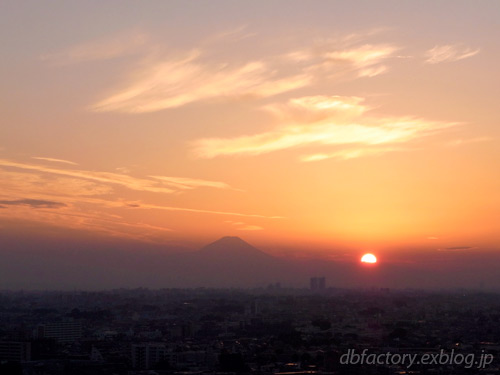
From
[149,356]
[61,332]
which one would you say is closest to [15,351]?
[149,356]

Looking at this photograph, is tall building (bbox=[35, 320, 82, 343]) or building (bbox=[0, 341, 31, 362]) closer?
building (bbox=[0, 341, 31, 362])

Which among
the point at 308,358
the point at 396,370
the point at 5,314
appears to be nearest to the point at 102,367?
the point at 308,358

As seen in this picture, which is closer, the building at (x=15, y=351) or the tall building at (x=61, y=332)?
the building at (x=15, y=351)

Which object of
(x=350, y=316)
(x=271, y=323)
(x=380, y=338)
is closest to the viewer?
(x=380, y=338)

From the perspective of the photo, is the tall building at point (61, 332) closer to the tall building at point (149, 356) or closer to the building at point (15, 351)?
the building at point (15, 351)

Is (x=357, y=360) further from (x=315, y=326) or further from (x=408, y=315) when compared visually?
(x=408, y=315)

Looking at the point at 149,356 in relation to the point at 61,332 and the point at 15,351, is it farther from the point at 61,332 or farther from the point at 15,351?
the point at 61,332

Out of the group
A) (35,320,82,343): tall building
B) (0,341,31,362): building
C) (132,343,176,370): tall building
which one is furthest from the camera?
(35,320,82,343): tall building

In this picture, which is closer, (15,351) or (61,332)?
(15,351)

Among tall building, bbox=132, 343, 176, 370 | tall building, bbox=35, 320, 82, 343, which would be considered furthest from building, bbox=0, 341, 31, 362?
tall building, bbox=35, 320, 82, 343

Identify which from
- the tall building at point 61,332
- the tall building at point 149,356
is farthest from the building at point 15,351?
the tall building at point 61,332

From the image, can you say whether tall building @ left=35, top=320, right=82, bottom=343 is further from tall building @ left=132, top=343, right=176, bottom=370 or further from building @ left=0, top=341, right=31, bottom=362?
tall building @ left=132, top=343, right=176, bottom=370
